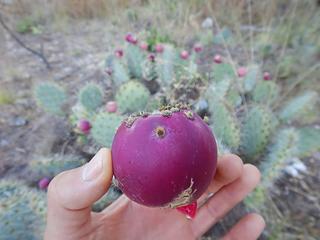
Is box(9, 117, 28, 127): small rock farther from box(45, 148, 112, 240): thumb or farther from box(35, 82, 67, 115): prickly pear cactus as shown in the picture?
box(45, 148, 112, 240): thumb

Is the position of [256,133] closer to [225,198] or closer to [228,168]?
[225,198]

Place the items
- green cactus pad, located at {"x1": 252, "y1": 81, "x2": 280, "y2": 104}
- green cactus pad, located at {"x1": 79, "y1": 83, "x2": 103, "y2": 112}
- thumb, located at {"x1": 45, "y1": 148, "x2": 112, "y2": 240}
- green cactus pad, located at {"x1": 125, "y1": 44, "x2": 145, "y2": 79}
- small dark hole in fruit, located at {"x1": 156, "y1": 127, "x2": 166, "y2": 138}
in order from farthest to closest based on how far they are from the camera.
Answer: green cactus pad, located at {"x1": 125, "y1": 44, "x2": 145, "y2": 79} < green cactus pad, located at {"x1": 252, "y1": 81, "x2": 280, "y2": 104} < green cactus pad, located at {"x1": 79, "y1": 83, "x2": 103, "y2": 112} < thumb, located at {"x1": 45, "y1": 148, "x2": 112, "y2": 240} < small dark hole in fruit, located at {"x1": 156, "y1": 127, "x2": 166, "y2": 138}

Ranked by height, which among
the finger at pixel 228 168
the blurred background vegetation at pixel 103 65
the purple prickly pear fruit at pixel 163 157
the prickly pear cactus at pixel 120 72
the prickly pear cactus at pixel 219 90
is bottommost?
the blurred background vegetation at pixel 103 65

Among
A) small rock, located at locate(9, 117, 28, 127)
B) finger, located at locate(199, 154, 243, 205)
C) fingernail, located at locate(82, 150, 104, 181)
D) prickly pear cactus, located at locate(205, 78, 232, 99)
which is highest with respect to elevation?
fingernail, located at locate(82, 150, 104, 181)

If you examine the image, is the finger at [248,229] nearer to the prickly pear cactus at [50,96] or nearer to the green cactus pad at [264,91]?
the green cactus pad at [264,91]

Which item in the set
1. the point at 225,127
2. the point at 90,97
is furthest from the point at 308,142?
the point at 90,97

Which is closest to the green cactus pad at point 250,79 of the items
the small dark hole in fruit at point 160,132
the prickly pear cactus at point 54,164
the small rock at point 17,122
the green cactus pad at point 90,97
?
the green cactus pad at point 90,97

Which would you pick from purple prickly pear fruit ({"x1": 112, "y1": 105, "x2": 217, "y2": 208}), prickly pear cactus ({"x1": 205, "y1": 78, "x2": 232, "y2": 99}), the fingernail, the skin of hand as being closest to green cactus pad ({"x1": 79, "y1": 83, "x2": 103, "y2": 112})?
prickly pear cactus ({"x1": 205, "y1": 78, "x2": 232, "y2": 99})
